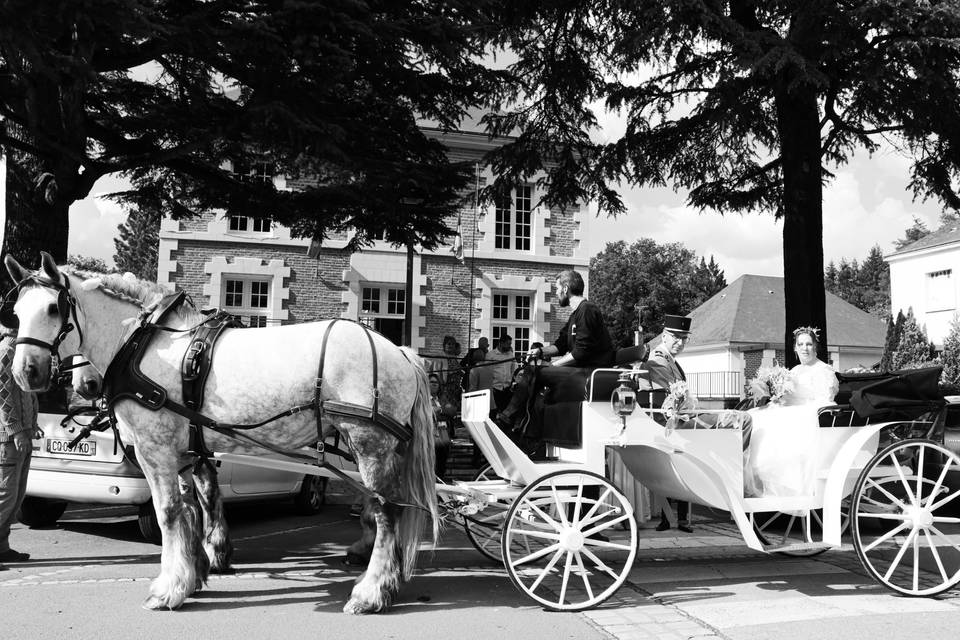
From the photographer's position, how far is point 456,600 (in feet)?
18.7

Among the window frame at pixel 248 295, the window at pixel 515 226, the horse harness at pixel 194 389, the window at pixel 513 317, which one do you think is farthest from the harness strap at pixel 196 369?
the window at pixel 515 226

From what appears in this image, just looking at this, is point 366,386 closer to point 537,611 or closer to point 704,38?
point 537,611

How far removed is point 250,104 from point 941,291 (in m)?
36.2

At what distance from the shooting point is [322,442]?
18.8 ft

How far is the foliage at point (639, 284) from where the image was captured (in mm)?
64125

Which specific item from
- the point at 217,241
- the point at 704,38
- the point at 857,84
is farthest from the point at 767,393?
the point at 217,241

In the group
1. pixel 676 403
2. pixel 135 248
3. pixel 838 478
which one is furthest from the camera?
pixel 135 248

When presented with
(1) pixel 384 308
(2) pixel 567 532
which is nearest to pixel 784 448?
(2) pixel 567 532

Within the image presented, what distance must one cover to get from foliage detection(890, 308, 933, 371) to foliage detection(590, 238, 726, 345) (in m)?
34.0

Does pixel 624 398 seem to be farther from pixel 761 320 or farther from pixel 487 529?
pixel 761 320

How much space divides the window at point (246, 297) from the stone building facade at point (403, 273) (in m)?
0.03

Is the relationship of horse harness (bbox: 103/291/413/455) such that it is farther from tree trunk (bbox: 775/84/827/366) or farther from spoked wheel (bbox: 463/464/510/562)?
tree trunk (bbox: 775/84/827/366)

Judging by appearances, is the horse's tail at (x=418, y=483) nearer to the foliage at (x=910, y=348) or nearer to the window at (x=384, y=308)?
the window at (x=384, y=308)

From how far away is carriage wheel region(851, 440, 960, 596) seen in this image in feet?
18.8
